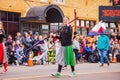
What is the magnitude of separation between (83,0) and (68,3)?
2.30 metres

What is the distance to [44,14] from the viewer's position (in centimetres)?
2741

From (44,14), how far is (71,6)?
6669 mm

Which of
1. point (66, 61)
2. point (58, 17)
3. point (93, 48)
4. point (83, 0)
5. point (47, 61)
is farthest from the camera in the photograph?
point (83, 0)

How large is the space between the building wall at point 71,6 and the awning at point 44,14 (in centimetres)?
66

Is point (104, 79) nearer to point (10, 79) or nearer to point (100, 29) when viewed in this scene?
point (10, 79)

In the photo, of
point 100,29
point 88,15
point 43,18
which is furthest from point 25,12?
point 88,15

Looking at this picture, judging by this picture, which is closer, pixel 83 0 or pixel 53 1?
pixel 53 1

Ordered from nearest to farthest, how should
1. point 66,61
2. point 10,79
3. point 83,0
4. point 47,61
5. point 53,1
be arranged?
point 10,79, point 66,61, point 47,61, point 53,1, point 83,0

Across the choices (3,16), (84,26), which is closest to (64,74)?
(3,16)

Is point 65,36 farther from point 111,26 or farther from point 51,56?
point 111,26

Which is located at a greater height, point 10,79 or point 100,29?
point 100,29

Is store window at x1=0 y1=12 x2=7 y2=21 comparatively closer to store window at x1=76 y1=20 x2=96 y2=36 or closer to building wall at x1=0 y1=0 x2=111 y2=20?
building wall at x1=0 y1=0 x2=111 y2=20

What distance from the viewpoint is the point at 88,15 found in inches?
1423

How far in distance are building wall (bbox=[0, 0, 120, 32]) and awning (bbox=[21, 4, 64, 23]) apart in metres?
0.66
